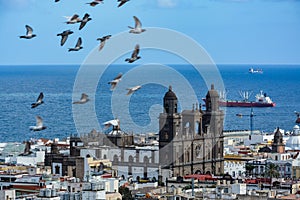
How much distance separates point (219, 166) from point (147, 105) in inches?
2190

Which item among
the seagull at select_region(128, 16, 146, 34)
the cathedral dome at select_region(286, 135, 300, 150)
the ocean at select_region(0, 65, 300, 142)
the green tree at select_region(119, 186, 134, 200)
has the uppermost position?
the ocean at select_region(0, 65, 300, 142)

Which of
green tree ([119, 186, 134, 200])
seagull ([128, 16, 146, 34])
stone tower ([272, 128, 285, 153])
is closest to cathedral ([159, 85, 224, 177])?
stone tower ([272, 128, 285, 153])

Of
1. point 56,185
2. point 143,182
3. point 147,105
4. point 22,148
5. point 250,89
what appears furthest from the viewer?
point 250,89

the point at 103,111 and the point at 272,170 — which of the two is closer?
the point at 272,170

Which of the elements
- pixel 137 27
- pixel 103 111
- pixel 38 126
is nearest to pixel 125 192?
pixel 38 126

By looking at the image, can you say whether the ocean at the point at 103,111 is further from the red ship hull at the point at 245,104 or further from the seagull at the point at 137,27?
the seagull at the point at 137,27

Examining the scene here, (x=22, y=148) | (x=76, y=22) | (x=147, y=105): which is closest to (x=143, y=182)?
(x=22, y=148)

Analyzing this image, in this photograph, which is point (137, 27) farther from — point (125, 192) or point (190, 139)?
point (190, 139)

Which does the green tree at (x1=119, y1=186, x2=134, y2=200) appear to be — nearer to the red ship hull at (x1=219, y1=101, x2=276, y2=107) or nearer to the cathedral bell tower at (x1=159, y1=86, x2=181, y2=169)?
the cathedral bell tower at (x1=159, y1=86, x2=181, y2=169)

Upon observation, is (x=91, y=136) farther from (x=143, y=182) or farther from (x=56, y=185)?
(x=56, y=185)

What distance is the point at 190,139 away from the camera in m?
53.9

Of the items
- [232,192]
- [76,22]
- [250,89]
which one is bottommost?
[232,192]

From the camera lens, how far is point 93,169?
48812 millimetres

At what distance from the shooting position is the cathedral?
52469 millimetres
